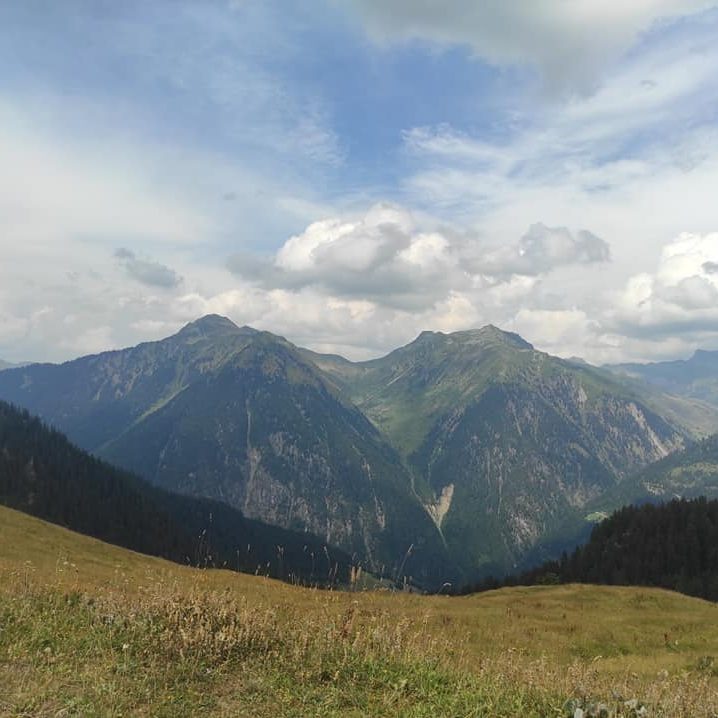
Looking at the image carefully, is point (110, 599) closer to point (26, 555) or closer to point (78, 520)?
point (26, 555)

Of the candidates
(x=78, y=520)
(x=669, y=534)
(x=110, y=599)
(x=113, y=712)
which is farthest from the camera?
(x=78, y=520)

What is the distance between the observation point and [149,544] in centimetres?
19875

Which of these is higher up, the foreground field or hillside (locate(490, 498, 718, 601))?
the foreground field

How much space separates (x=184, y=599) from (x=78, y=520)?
20864 centimetres

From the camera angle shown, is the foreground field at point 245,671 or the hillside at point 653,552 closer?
the foreground field at point 245,671

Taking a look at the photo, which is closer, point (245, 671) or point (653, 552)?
point (245, 671)

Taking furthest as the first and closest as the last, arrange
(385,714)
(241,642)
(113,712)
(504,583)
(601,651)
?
1. (504,583)
2. (601,651)
3. (241,642)
4. (385,714)
5. (113,712)

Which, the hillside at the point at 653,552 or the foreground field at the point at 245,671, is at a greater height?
the foreground field at the point at 245,671

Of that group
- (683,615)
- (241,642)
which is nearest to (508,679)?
(241,642)

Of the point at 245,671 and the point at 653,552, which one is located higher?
the point at 245,671

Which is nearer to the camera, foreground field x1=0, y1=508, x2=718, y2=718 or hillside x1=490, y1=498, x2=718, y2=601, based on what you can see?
foreground field x1=0, y1=508, x2=718, y2=718

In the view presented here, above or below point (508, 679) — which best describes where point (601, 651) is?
below

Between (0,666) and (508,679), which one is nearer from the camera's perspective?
(0,666)

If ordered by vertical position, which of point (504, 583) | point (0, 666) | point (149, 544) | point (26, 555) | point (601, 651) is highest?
point (0, 666)
